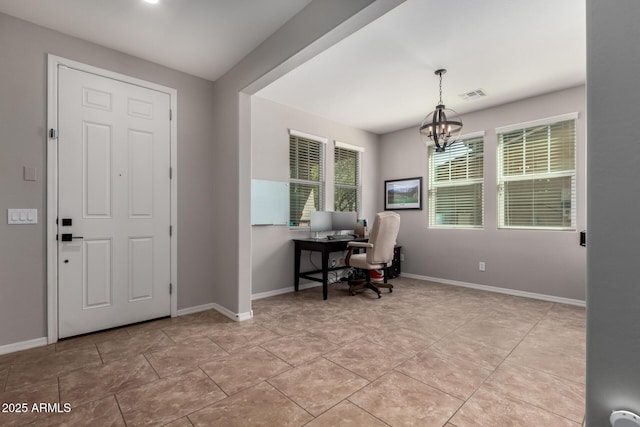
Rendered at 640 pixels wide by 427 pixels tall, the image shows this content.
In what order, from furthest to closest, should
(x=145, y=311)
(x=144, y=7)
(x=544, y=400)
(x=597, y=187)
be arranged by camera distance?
1. (x=145, y=311)
2. (x=144, y=7)
3. (x=544, y=400)
4. (x=597, y=187)

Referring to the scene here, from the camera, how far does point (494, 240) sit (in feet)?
14.3

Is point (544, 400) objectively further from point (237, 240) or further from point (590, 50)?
point (237, 240)

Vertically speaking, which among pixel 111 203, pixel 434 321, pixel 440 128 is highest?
pixel 440 128

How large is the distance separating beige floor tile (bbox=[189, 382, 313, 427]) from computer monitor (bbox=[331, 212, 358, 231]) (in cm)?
312

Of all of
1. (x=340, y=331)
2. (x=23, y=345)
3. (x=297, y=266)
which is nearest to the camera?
(x=23, y=345)

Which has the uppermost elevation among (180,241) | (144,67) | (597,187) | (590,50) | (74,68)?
(144,67)

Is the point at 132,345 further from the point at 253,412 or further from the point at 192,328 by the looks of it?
the point at 253,412

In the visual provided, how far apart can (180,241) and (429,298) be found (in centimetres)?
314

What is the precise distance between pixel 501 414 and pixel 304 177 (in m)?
3.62

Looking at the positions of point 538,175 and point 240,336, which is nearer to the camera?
point 240,336

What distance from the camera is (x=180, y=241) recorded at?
127 inches

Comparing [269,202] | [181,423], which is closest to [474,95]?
[269,202]

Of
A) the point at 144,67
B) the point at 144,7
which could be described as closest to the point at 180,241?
the point at 144,67

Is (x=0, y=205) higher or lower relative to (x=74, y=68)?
lower
